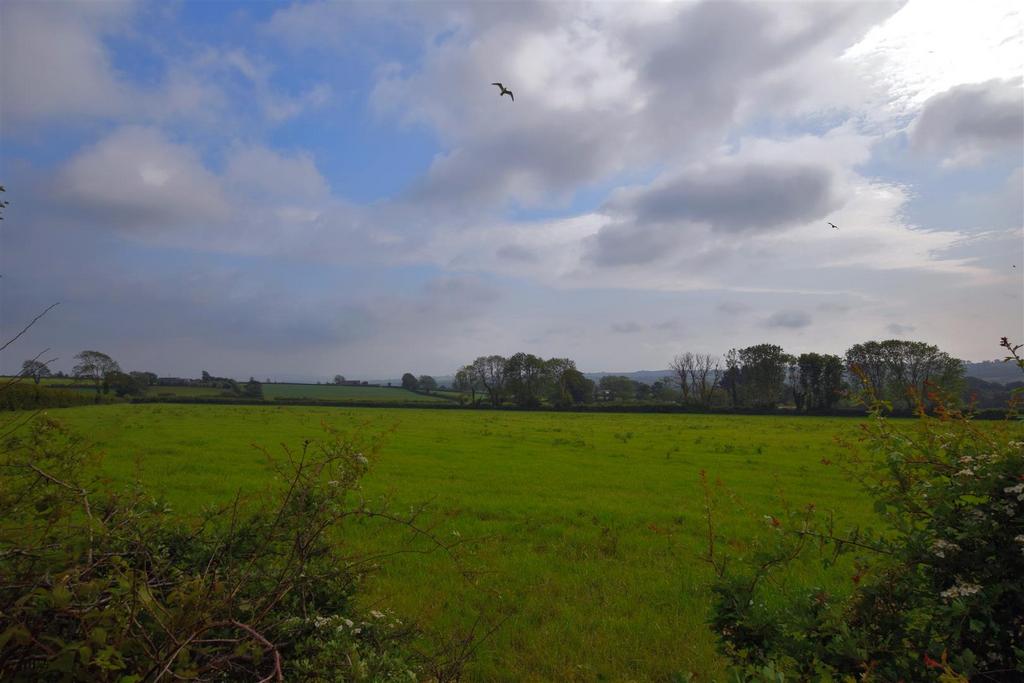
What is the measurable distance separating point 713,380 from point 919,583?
98.4m

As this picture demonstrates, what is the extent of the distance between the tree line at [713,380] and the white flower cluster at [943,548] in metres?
72.0

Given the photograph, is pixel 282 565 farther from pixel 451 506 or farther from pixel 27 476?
pixel 451 506

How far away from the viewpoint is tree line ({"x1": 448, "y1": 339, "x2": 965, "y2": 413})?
234ft

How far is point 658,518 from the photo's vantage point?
11.9 m

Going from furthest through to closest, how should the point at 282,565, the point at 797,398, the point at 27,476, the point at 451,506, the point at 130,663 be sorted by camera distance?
the point at 797,398 → the point at 451,506 → the point at 282,565 → the point at 27,476 → the point at 130,663

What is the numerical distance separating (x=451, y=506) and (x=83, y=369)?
87397mm

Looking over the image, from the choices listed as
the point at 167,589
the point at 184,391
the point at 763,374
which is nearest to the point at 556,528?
the point at 167,589

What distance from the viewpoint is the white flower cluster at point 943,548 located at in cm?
295

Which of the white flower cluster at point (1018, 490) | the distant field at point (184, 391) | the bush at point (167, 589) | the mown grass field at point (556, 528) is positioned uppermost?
the white flower cluster at point (1018, 490)

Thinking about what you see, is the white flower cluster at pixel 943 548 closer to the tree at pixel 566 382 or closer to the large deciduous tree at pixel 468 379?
the tree at pixel 566 382

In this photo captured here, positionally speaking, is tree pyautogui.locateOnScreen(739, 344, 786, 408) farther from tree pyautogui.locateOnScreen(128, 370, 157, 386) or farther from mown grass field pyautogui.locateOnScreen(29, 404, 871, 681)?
tree pyautogui.locateOnScreen(128, 370, 157, 386)

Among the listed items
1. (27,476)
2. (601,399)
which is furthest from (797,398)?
(27,476)

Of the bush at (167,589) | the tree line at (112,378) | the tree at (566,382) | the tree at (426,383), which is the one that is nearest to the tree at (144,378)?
the tree line at (112,378)

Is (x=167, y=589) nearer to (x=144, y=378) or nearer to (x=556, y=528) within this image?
(x=556, y=528)
